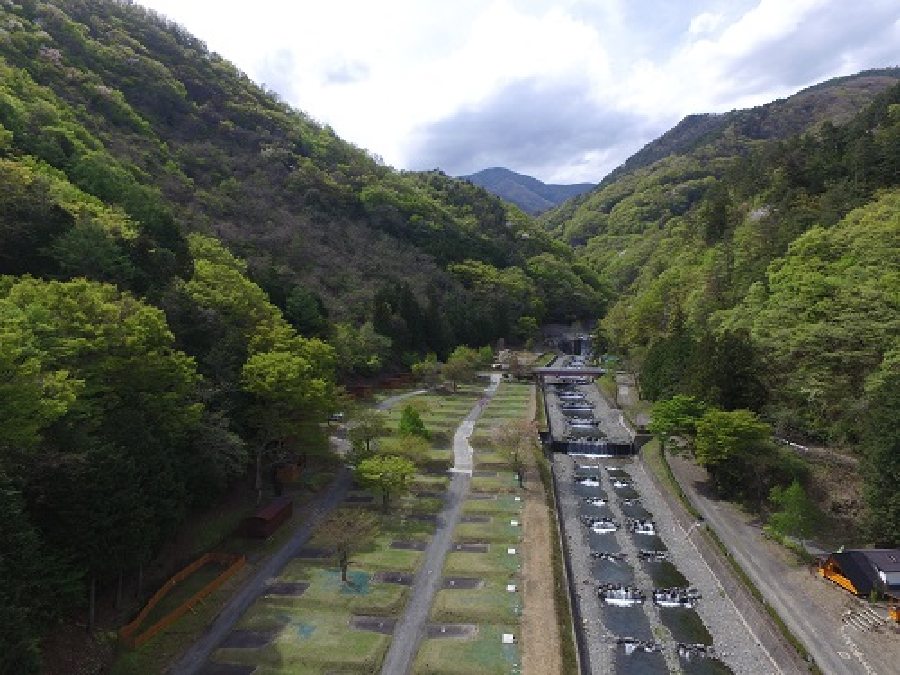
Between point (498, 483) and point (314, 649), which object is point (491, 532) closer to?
point (498, 483)

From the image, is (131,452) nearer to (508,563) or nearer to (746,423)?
(508,563)

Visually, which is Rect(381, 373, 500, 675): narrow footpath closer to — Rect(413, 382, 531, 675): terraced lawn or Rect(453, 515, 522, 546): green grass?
Rect(413, 382, 531, 675): terraced lawn

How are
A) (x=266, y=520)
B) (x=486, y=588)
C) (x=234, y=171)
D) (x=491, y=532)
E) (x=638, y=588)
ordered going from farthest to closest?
1. (x=234, y=171)
2. (x=491, y=532)
3. (x=266, y=520)
4. (x=638, y=588)
5. (x=486, y=588)

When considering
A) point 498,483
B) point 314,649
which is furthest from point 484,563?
point 498,483

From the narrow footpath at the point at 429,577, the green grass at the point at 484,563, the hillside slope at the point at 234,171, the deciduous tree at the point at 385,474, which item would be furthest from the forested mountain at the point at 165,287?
the green grass at the point at 484,563

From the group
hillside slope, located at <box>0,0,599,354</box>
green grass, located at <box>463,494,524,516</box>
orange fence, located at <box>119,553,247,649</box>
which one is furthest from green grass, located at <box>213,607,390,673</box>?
hillside slope, located at <box>0,0,599,354</box>
